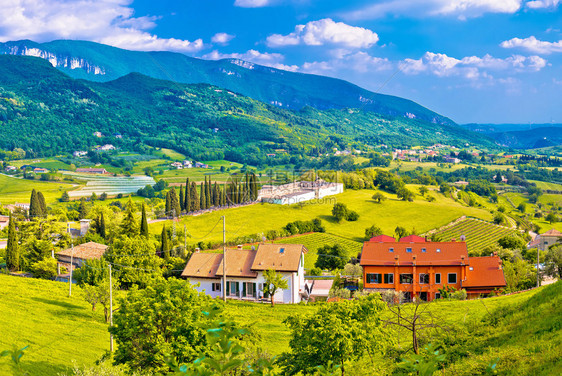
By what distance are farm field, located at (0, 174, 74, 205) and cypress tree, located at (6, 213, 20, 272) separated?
263 ft

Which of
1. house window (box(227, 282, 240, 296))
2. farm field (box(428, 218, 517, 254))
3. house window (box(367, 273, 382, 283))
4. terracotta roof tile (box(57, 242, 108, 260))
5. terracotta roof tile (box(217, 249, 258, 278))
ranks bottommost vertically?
farm field (box(428, 218, 517, 254))

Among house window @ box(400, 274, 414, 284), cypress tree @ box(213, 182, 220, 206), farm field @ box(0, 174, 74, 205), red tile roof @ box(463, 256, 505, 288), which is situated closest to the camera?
red tile roof @ box(463, 256, 505, 288)

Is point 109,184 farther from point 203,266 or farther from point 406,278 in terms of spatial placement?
point 406,278

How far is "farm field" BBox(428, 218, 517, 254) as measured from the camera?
270 feet

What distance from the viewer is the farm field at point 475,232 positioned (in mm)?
82312

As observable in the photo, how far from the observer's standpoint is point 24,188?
143 metres

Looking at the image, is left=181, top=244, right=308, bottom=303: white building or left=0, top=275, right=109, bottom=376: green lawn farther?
left=181, top=244, right=308, bottom=303: white building

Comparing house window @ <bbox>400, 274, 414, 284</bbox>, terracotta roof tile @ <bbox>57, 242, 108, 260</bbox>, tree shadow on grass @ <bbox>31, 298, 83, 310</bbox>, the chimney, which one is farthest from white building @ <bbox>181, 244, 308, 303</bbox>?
the chimney

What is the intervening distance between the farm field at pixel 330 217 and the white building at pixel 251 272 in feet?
86.4

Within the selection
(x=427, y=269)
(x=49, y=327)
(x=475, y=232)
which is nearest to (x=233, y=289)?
(x=49, y=327)

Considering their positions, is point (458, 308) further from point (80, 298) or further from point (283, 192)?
point (283, 192)

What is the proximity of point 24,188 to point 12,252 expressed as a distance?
10758 centimetres

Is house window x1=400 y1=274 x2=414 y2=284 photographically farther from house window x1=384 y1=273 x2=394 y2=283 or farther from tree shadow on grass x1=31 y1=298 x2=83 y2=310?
tree shadow on grass x1=31 y1=298 x2=83 y2=310

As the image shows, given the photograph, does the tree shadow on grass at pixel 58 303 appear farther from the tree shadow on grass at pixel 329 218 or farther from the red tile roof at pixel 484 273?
the tree shadow on grass at pixel 329 218
